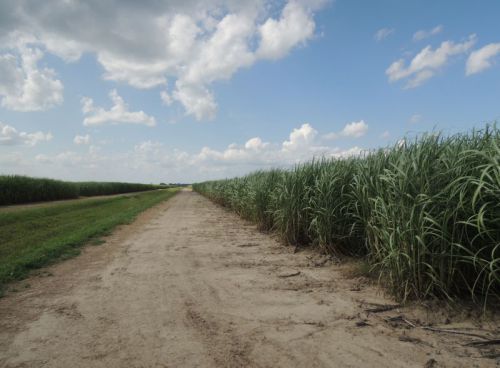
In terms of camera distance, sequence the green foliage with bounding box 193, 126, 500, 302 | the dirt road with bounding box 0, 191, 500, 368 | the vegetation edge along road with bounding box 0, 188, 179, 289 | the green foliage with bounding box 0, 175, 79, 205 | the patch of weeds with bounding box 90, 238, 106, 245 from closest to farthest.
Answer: the dirt road with bounding box 0, 191, 500, 368
the green foliage with bounding box 193, 126, 500, 302
the vegetation edge along road with bounding box 0, 188, 179, 289
the patch of weeds with bounding box 90, 238, 106, 245
the green foliage with bounding box 0, 175, 79, 205

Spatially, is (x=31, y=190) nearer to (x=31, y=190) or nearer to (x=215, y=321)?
(x=31, y=190)

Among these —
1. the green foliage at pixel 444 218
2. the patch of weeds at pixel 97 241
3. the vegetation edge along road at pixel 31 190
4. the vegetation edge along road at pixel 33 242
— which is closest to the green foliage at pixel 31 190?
the vegetation edge along road at pixel 31 190

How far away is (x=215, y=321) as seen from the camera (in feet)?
10.8

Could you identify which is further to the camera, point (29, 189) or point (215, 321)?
point (29, 189)

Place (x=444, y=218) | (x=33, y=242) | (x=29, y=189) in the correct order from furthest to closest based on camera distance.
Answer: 1. (x=29, y=189)
2. (x=33, y=242)
3. (x=444, y=218)

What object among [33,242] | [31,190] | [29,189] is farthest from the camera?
[31,190]

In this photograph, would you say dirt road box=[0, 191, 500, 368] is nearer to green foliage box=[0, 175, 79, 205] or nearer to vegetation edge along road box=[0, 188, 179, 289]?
vegetation edge along road box=[0, 188, 179, 289]

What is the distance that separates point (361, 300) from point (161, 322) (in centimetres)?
232

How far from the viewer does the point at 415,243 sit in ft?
11.2

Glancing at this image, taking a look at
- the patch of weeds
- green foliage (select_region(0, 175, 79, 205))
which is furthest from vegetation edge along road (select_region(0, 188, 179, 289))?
green foliage (select_region(0, 175, 79, 205))

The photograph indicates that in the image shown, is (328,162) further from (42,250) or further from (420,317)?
(42,250)

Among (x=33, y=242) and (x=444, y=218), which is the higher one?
(x=444, y=218)

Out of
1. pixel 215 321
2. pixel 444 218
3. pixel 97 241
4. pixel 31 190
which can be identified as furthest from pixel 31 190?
pixel 444 218

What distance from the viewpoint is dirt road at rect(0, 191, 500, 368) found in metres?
2.57
